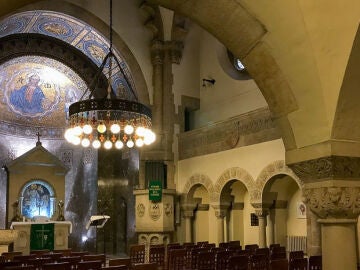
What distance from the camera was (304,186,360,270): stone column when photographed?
4.02 meters

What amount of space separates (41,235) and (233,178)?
6362 mm

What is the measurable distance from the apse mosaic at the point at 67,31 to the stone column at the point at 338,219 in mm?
11554

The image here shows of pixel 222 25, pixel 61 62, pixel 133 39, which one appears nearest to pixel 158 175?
pixel 133 39

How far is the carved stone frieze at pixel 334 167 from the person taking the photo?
406 cm

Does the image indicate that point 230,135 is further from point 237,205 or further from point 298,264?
point 298,264

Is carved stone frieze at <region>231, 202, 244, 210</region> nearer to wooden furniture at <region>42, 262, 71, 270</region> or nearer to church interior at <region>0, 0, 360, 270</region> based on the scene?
church interior at <region>0, 0, 360, 270</region>

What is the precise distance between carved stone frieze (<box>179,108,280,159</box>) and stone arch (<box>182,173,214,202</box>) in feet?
2.38

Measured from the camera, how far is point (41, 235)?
46.3 feet

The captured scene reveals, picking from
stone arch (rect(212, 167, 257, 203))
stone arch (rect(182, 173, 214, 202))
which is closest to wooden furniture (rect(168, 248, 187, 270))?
stone arch (rect(212, 167, 257, 203))

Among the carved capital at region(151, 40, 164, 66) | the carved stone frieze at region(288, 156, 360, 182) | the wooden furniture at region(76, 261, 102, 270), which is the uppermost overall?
the carved capital at region(151, 40, 164, 66)

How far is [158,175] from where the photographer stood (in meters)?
Answer: 14.4

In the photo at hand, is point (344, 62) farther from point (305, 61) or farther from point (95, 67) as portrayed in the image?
point (95, 67)

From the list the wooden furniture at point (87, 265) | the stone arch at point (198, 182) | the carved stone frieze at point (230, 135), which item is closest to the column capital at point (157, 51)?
the carved stone frieze at point (230, 135)

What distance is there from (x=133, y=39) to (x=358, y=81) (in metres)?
11.9
